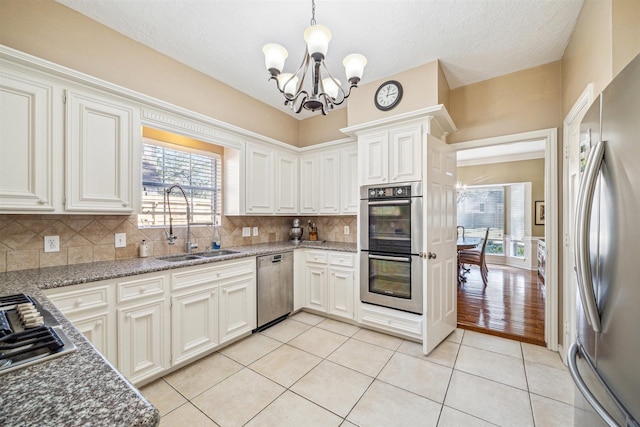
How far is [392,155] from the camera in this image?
2.77 m

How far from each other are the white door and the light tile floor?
245mm

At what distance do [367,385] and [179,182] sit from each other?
266 cm

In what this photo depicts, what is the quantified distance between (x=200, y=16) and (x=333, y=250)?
2.56 metres

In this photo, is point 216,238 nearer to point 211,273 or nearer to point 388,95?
point 211,273

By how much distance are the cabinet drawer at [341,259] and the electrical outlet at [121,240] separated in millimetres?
2079

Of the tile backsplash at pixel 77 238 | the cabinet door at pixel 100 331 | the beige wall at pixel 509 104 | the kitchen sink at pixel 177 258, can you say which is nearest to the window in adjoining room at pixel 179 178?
the tile backsplash at pixel 77 238

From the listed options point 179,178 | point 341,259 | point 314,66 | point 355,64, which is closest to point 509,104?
point 355,64

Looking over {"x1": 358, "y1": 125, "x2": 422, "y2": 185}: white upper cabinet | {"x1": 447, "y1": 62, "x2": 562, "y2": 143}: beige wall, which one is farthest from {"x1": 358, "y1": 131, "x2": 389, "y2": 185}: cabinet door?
{"x1": 447, "y1": 62, "x2": 562, "y2": 143}: beige wall

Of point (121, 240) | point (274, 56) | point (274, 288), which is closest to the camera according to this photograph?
point (274, 56)

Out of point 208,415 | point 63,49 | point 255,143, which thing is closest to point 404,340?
point 208,415

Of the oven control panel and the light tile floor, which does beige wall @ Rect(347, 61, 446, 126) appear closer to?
the oven control panel

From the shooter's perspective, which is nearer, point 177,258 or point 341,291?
point 177,258

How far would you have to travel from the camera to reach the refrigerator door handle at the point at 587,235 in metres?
0.91

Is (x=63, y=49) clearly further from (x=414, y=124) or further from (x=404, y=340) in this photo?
(x=404, y=340)
